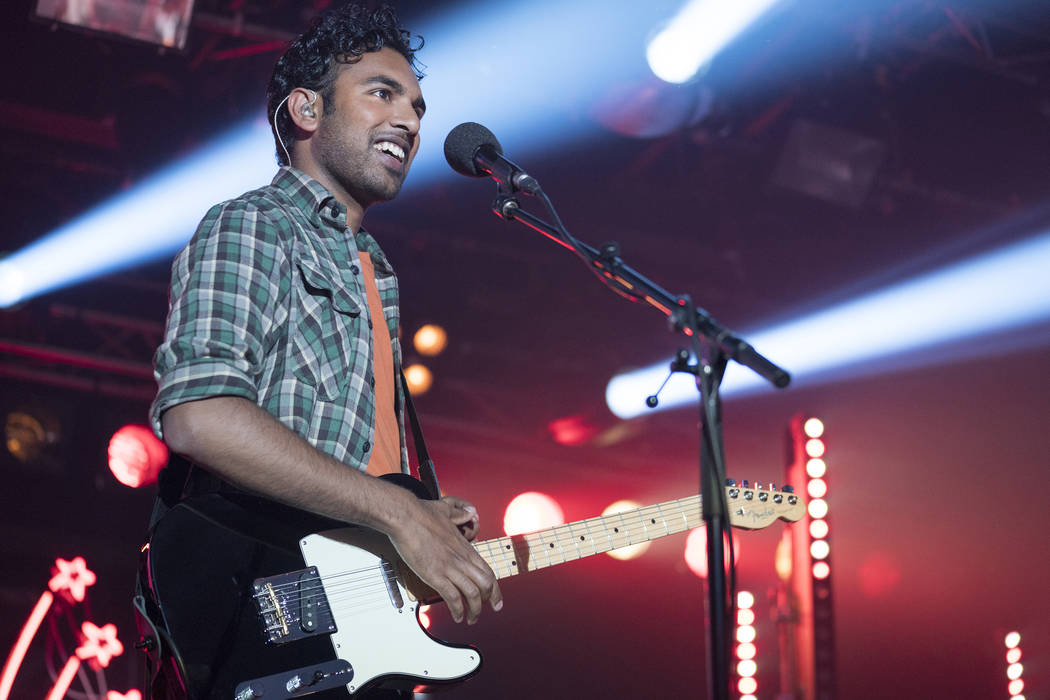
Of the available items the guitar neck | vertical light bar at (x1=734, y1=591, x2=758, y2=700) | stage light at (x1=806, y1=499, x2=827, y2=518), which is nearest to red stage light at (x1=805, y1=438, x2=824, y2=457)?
stage light at (x1=806, y1=499, x2=827, y2=518)

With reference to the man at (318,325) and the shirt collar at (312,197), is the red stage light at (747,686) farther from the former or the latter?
the shirt collar at (312,197)

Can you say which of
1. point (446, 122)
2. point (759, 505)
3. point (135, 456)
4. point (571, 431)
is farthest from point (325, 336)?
point (571, 431)

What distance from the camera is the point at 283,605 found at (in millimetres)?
1896

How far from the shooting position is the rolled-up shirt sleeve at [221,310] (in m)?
1.80

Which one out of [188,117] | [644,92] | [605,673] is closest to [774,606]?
[605,673]

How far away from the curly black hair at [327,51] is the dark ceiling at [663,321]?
9.22 feet

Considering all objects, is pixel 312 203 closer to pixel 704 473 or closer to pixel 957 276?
pixel 704 473

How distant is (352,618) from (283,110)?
4.95 feet

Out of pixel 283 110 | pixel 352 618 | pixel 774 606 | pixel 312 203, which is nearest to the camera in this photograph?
pixel 352 618

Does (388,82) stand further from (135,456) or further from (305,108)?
(135,456)

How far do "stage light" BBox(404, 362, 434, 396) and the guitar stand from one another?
5.21m

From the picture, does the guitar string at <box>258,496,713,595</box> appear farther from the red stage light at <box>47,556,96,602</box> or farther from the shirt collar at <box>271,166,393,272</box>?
the red stage light at <box>47,556,96,602</box>

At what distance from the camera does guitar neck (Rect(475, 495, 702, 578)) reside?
7.79 feet

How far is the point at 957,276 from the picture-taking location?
654 centimetres
